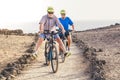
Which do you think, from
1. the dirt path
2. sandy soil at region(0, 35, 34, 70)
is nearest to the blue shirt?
the dirt path

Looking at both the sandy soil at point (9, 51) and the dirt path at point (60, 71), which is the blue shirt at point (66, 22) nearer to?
the dirt path at point (60, 71)

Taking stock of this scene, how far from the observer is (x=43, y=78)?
1780cm

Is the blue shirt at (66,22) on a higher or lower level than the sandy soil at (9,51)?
higher

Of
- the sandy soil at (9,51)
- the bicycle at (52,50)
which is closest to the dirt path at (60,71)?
the bicycle at (52,50)

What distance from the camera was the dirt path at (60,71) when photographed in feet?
58.9

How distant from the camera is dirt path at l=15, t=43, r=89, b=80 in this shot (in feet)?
58.9

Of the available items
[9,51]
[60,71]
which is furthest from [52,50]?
[9,51]

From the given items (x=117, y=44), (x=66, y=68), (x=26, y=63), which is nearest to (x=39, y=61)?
(x=26, y=63)

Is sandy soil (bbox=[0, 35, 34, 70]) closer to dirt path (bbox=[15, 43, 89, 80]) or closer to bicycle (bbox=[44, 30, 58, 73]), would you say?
dirt path (bbox=[15, 43, 89, 80])

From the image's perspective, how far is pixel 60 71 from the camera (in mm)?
19297

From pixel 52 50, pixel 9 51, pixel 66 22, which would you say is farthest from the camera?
pixel 9 51

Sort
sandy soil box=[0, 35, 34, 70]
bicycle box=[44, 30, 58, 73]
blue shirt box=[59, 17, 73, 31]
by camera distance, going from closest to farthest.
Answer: bicycle box=[44, 30, 58, 73]
blue shirt box=[59, 17, 73, 31]
sandy soil box=[0, 35, 34, 70]

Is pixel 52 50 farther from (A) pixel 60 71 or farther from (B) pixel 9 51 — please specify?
(B) pixel 9 51

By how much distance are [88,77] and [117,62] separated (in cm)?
334
